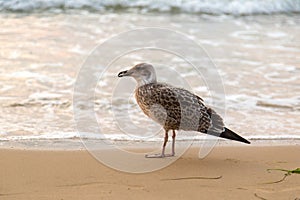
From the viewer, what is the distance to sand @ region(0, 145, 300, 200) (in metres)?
4.26

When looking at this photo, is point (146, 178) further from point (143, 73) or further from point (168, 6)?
point (168, 6)

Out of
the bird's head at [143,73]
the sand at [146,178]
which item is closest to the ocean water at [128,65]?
the sand at [146,178]

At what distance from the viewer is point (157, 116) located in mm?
5062

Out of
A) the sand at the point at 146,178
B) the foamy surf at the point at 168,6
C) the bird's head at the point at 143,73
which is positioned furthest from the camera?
the foamy surf at the point at 168,6

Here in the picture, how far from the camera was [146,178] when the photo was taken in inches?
182

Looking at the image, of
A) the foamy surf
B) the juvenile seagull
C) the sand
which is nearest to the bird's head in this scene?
the juvenile seagull

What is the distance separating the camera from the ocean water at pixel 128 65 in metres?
6.37

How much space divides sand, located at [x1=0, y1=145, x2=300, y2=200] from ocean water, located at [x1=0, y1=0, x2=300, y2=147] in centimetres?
75

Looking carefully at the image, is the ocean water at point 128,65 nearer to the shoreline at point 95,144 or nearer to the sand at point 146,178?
the shoreline at point 95,144

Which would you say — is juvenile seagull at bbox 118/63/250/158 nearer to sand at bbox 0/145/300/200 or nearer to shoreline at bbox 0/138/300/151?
sand at bbox 0/145/300/200

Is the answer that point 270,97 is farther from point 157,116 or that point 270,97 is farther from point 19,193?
point 19,193

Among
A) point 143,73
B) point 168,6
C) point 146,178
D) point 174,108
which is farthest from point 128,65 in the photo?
point 168,6

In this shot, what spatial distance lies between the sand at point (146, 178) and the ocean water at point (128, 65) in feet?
2.47

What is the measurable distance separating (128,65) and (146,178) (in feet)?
13.7
